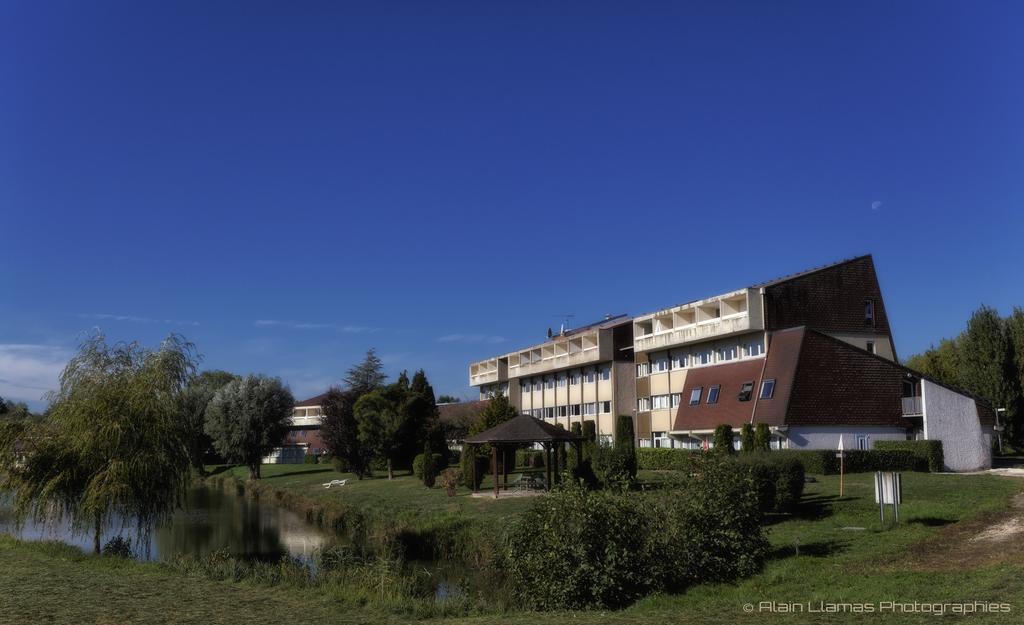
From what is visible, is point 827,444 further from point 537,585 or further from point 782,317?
point 537,585

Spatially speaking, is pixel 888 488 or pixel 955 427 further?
pixel 955 427

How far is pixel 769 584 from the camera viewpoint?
1573cm

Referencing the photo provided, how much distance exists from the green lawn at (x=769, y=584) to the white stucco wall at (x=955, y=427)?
62.8 feet

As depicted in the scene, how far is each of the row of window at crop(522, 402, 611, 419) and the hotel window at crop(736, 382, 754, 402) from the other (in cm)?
1649

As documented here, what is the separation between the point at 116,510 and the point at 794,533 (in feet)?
59.6

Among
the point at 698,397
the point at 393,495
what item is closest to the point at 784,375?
the point at 698,397

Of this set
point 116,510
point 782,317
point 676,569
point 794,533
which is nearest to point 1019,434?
point 782,317

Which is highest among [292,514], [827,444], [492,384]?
[492,384]

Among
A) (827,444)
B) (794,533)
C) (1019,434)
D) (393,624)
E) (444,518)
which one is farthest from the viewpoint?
(1019,434)

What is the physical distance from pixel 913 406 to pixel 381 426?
1257 inches

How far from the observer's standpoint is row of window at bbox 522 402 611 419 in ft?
204

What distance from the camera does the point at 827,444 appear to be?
4166 centimetres

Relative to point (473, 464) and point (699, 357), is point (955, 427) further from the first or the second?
point (473, 464)

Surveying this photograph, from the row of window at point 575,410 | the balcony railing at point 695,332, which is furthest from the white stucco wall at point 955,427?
the row of window at point 575,410
